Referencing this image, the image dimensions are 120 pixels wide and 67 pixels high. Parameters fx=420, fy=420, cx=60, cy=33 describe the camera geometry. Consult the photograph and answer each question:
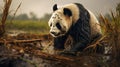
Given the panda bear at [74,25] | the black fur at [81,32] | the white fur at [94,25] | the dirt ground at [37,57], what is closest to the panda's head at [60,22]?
the panda bear at [74,25]

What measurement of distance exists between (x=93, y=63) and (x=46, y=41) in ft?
5.96

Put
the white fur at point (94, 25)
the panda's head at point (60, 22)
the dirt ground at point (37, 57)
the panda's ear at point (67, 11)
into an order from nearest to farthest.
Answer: the dirt ground at point (37, 57)
the panda's head at point (60, 22)
the panda's ear at point (67, 11)
the white fur at point (94, 25)

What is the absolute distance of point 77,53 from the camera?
8.84 m

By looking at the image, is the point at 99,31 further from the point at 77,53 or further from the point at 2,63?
the point at 2,63

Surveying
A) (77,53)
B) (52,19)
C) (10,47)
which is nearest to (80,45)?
(77,53)

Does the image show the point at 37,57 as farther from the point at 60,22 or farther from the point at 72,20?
the point at 72,20

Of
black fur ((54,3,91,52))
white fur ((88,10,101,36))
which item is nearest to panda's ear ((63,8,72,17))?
black fur ((54,3,91,52))

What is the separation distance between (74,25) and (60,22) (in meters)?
0.42

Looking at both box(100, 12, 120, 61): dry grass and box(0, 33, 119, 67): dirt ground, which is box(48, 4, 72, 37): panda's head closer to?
box(0, 33, 119, 67): dirt ground

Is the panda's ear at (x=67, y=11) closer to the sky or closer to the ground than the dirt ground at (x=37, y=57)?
closer to the sky

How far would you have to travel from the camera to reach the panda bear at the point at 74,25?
8875 millimetres

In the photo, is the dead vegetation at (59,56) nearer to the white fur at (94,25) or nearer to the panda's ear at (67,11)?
the white fur at (94,25)

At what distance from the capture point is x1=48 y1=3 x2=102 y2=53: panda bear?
8875 millimetres

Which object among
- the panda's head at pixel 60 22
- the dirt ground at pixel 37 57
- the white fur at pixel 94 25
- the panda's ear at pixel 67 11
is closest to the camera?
the dirt ground at pixel 37 57
